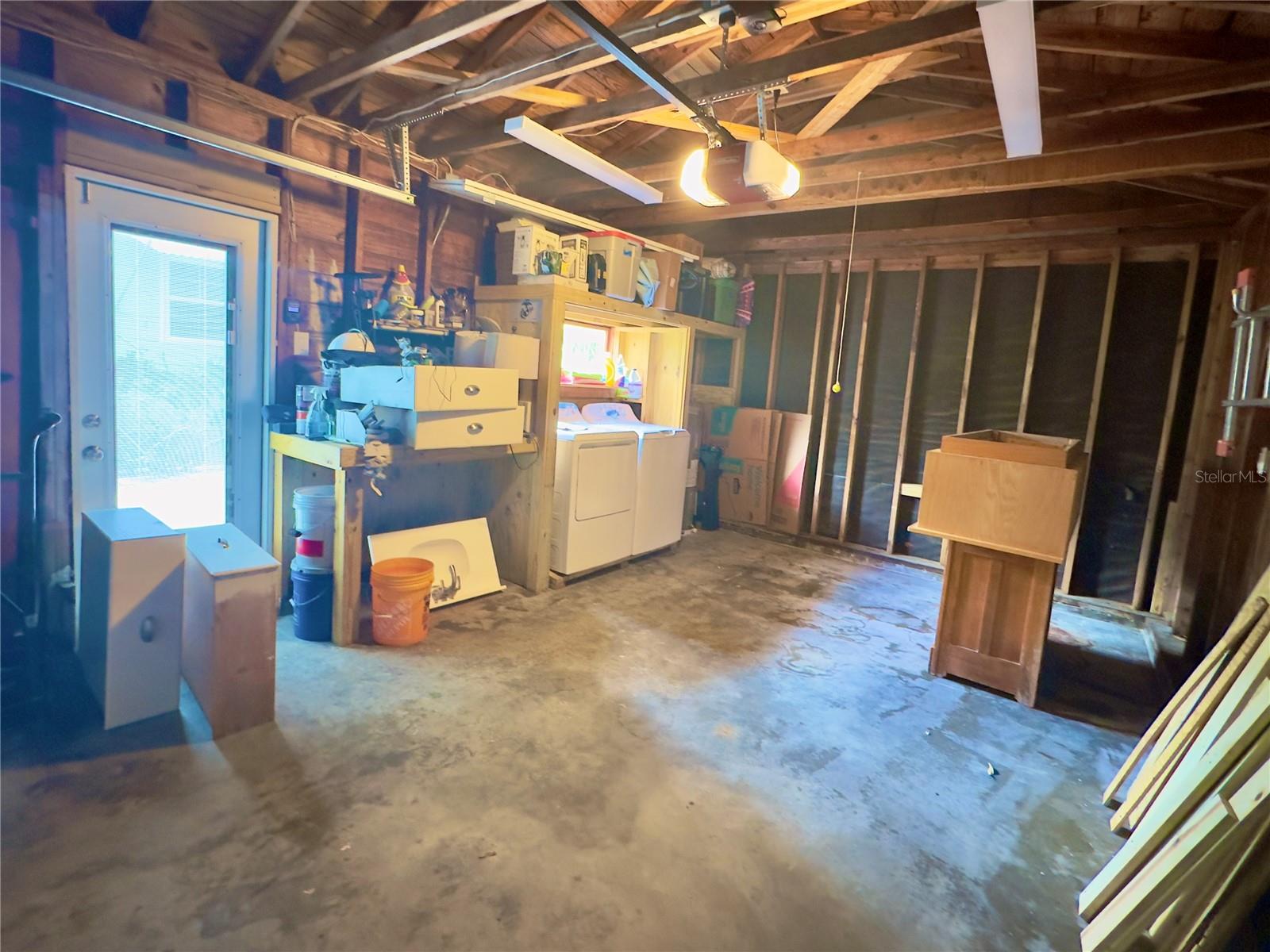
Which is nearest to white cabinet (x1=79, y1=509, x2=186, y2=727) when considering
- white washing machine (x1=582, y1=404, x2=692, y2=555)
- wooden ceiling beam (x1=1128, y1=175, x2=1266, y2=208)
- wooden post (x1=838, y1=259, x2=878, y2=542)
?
white washing machine (x1=582, y1=404, x2=692, y2=555)

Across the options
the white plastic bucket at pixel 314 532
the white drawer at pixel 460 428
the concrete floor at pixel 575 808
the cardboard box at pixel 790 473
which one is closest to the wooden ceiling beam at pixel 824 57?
the white drawer at pixel 460 428

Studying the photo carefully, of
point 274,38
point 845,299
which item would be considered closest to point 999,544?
point 845,299

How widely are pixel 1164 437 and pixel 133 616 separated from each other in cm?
521

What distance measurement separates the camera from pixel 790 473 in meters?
5.27

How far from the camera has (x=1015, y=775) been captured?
227cm

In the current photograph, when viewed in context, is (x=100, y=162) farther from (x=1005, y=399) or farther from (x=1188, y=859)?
(x=1005, y=399)

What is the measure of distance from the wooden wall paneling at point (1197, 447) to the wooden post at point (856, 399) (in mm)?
1917

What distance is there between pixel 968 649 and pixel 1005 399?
2238 millimetres

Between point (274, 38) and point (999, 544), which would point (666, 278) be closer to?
point (274, 38)

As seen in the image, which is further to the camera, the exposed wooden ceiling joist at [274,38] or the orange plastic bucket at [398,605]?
the orange plastic bucket at [398,605]

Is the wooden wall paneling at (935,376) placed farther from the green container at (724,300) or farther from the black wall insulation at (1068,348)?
the green container at (724,300)

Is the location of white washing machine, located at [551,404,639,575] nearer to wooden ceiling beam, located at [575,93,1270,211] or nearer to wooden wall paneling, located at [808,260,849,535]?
wooden wall paneling, located at [808,260,849,535]

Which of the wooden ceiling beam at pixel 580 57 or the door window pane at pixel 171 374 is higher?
the wooden ceiling beam at pixel 580 57

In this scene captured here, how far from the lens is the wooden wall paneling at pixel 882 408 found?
4.82 meters
